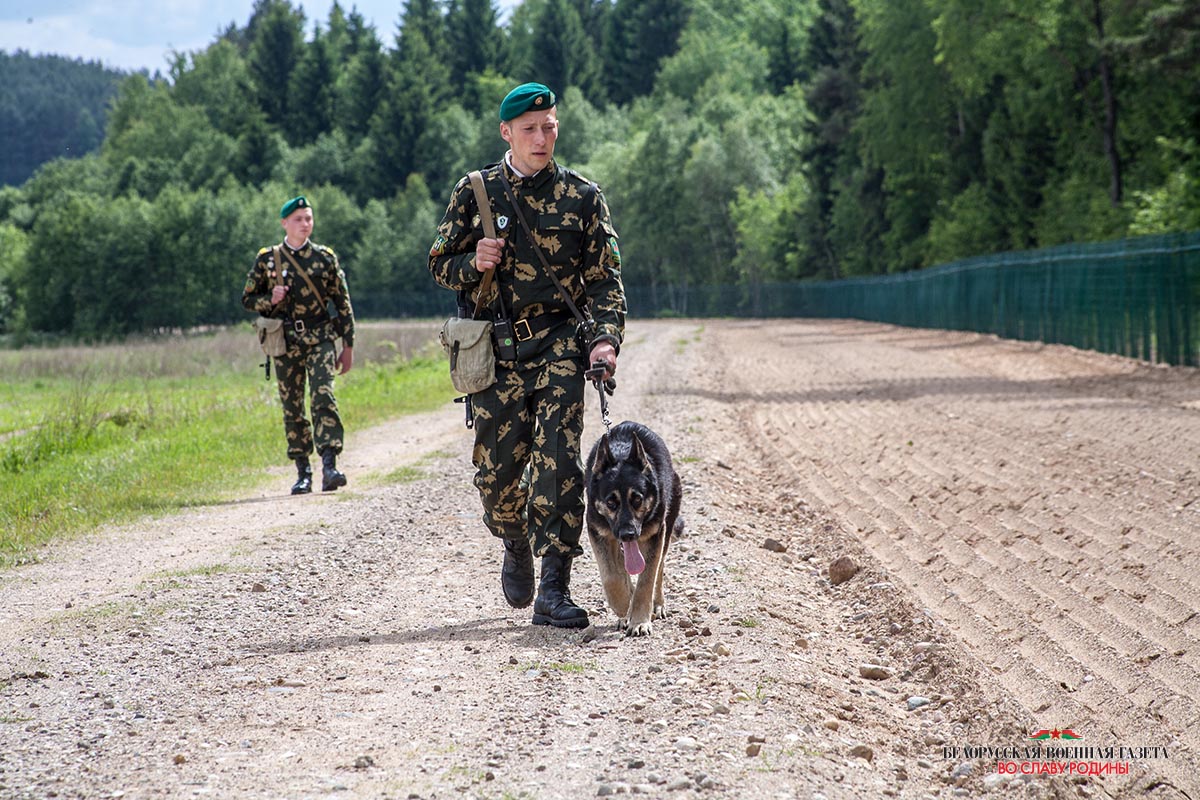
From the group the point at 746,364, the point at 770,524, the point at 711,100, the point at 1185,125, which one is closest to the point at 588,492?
the point at 770,524

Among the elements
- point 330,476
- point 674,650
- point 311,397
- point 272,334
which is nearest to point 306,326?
point 272,334

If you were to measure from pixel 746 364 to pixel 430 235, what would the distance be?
3033 inches

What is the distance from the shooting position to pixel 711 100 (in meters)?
112

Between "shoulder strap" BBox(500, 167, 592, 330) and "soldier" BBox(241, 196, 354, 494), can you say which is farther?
"soldier" BBox(241, 196, 354, 494)

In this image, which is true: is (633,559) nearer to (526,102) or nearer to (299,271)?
(526,102)

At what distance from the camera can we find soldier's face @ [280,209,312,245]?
11.2 metres

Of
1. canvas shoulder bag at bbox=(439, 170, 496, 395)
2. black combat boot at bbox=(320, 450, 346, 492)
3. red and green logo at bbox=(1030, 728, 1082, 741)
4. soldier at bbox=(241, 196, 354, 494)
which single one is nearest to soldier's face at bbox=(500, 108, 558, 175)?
canvas shoulder bag at bbox=(439, 170, 496, 395)

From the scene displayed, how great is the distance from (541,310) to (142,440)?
11064 millimetres

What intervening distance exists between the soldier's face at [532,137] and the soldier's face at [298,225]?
5439 mm

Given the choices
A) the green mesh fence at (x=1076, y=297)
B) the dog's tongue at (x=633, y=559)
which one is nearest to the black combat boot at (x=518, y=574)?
the dog's tongue at (x=633, y=559)

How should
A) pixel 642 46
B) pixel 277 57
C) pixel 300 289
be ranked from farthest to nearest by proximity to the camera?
pixel 642 46, pixel 277 57, pixel 300 289

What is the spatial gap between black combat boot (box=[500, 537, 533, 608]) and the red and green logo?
2.53m

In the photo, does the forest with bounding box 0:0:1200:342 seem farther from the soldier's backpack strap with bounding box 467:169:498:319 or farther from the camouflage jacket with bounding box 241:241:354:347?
the soldier's backpack strap with bounding box 467:169:498:319

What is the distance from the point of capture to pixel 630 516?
5934mm
